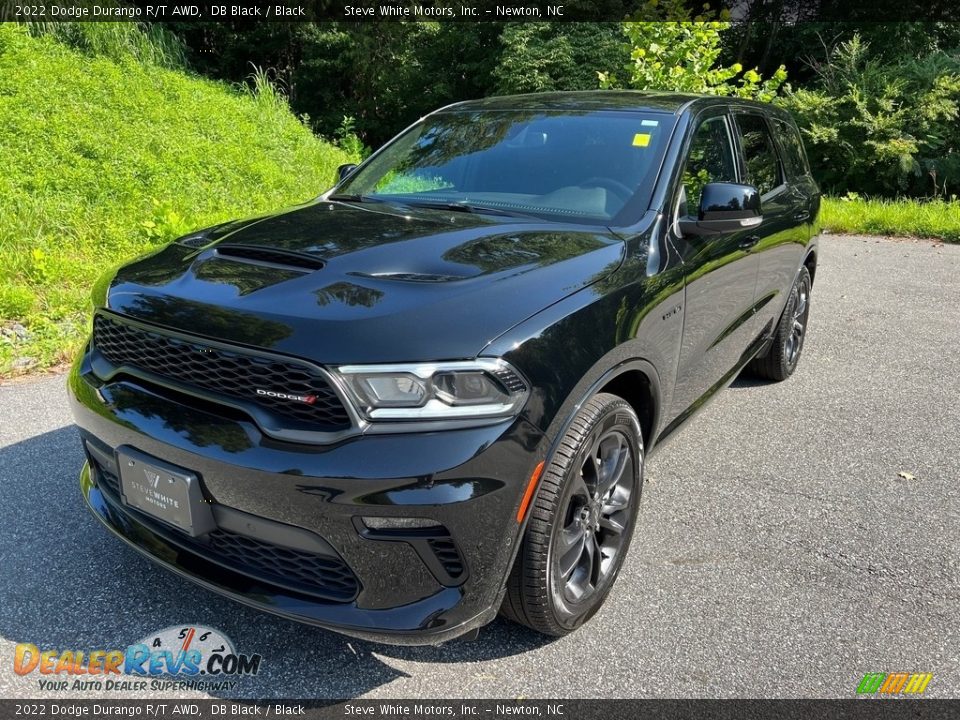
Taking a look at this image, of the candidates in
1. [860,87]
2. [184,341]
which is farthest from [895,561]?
[860,87]

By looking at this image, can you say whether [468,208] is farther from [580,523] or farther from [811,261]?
[811,261]

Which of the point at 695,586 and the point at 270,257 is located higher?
the point at 270,257

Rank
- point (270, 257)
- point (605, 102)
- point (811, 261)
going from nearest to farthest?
point (270, 257) < point (605, 102) < point (811, 261)

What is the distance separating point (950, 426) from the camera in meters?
4.27

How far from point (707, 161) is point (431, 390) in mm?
2108

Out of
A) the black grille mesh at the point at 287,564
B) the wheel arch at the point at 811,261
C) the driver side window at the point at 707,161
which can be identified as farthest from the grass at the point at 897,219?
the black grille mesh at the point at 287,564

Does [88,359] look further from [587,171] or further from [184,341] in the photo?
[587,171]

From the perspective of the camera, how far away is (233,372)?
6.68 ft

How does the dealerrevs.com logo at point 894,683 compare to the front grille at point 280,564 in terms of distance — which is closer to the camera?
the front grille at point 280,564

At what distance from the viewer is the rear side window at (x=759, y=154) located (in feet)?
12.9

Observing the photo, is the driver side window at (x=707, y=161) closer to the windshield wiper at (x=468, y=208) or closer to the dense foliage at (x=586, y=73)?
the windshield wiper at (x=468, y=208)

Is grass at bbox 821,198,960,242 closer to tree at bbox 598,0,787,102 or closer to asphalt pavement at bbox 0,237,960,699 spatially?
tree at bbox 598,0,787,102

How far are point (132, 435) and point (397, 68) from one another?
54.2 ft

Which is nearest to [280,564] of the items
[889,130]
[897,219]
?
[897,219]
